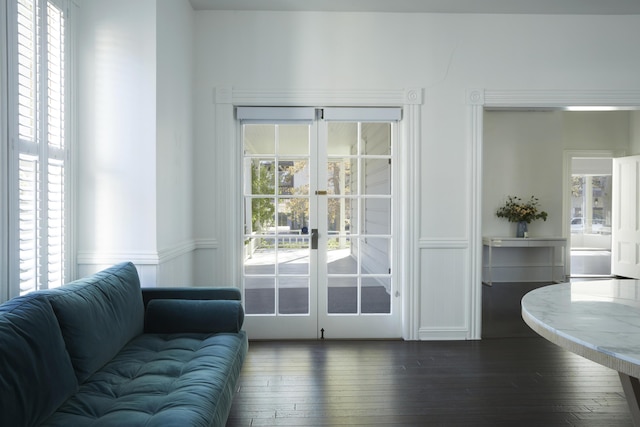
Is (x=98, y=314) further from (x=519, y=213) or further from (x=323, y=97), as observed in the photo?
(x=519, y=213)

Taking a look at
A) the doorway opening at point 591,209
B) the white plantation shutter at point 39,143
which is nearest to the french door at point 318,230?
the white plantation shutter at point 39,143

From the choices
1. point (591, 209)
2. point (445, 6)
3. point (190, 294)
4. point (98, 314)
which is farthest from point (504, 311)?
point (591, 209)

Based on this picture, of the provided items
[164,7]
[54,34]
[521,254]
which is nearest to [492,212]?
[521,254]

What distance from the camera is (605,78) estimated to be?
422 centimetres

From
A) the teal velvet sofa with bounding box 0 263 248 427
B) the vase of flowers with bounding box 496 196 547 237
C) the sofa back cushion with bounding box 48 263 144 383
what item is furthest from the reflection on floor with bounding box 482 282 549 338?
the sofa back cushion with bounding box 48 263 144 383

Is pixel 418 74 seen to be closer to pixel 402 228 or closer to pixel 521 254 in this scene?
pixel 402 228

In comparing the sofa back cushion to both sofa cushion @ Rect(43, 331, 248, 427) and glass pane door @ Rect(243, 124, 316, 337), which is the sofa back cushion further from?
glass pane door @ Rect(243, 124, 316, 337)

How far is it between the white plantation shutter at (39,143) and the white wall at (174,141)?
1.92ft

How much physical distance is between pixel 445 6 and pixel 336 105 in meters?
1.25

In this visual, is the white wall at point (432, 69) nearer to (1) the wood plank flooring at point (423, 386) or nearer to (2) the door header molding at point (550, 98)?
(2) the door header molding at point (550, 98)

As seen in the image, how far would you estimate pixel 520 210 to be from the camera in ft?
23.0

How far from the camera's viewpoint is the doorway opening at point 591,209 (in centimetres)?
1038

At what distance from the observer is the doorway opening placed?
34.0ft

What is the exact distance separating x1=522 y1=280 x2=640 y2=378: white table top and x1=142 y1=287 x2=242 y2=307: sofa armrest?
1.86 metres
